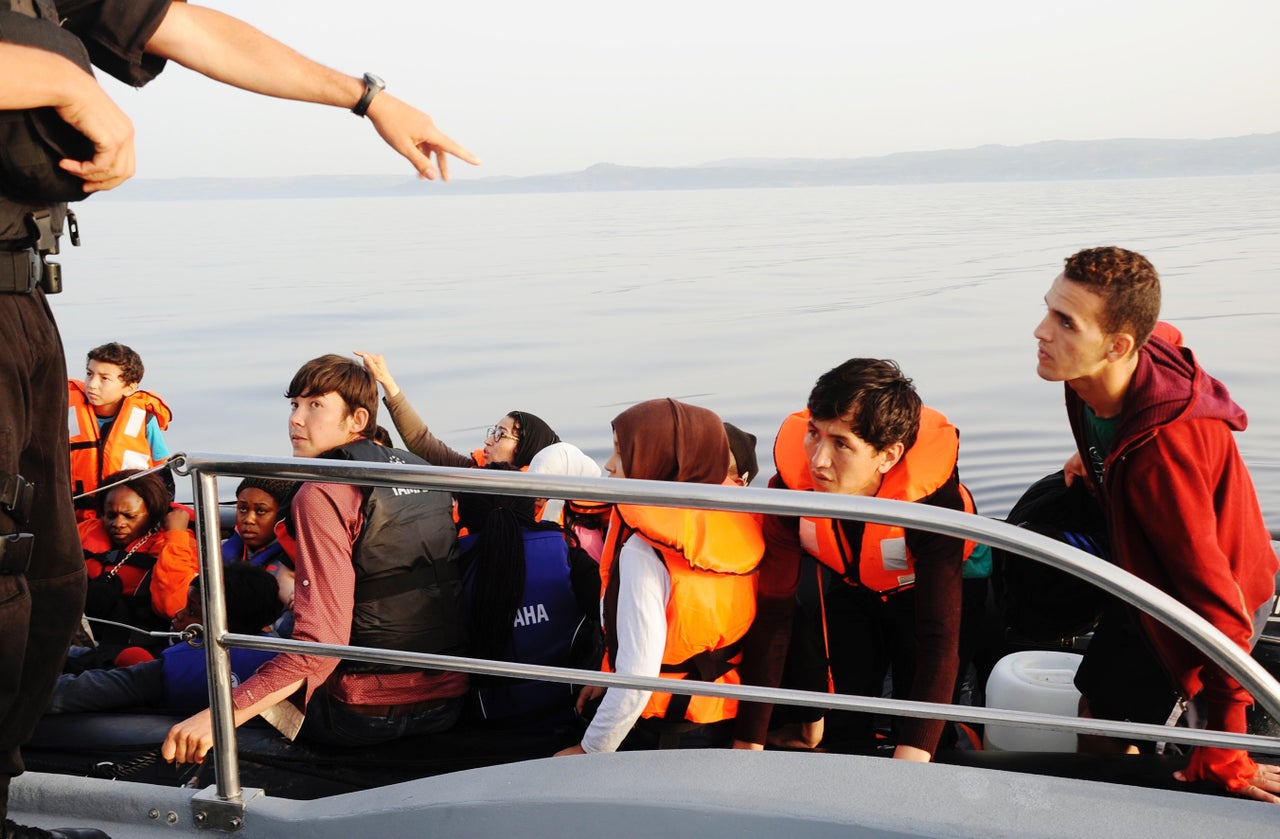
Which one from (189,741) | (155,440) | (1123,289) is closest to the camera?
(189,741)

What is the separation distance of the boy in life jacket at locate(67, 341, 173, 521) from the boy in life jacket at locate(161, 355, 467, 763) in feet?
10.3

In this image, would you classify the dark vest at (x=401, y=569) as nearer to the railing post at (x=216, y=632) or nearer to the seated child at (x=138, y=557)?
the railing post at (x=216, y=632)

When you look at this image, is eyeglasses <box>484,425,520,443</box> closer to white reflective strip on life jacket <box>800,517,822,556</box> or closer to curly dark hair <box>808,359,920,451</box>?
white reflective strip on life jacket <box>800,517,822,556</box>

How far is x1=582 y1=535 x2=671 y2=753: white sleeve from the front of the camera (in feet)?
8.16

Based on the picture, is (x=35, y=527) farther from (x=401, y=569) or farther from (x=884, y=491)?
(x=884, y=491)

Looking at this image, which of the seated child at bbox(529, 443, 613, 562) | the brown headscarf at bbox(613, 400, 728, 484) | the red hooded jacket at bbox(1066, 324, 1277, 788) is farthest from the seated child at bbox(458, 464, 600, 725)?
the red hooded jacket at bbox(1066, 324, 1277, 788)

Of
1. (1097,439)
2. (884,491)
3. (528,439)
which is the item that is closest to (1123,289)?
(1097,439)

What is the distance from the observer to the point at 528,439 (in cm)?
479

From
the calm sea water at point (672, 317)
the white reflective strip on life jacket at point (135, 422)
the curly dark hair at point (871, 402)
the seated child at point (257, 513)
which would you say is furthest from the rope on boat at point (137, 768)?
the calm sea water at point (672, 317)

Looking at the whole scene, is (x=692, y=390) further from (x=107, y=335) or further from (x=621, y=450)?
(x=621, y=450)

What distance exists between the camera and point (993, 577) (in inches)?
127

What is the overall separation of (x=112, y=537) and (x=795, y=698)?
3.55 meters

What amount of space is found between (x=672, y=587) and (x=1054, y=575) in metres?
0.95

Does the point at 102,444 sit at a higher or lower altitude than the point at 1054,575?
higher
